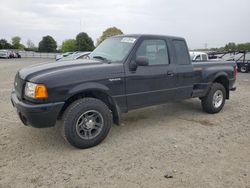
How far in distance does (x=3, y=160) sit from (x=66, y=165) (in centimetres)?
96

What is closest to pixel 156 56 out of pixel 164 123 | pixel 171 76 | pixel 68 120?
pixel 171 76

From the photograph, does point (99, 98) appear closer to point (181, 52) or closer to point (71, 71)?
point (71, 71)

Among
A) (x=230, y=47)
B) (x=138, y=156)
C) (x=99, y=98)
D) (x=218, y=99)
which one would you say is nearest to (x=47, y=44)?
(x=230, y=47)

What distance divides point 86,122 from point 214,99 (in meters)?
3.54

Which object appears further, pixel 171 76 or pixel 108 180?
pixel 171 76

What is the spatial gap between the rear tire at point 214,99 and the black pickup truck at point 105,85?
0.99ft

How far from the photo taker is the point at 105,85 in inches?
155

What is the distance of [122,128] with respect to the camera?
4871 millimetres

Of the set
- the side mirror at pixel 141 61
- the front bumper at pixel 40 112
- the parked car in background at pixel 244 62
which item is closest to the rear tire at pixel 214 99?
the side mirror at pixel 141 61

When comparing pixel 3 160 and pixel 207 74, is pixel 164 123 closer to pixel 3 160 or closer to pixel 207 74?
pixel 207 74

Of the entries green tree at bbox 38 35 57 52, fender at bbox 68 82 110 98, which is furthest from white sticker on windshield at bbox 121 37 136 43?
green tree at bbox 38 35 57 52

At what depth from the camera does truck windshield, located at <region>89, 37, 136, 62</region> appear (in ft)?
14.4

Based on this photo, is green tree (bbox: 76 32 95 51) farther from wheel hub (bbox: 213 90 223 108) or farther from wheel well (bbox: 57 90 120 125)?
wheel well (bbox: 57 90 120 125)

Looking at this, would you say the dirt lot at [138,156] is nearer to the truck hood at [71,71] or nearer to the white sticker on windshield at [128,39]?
the truck hood at [71,71]
